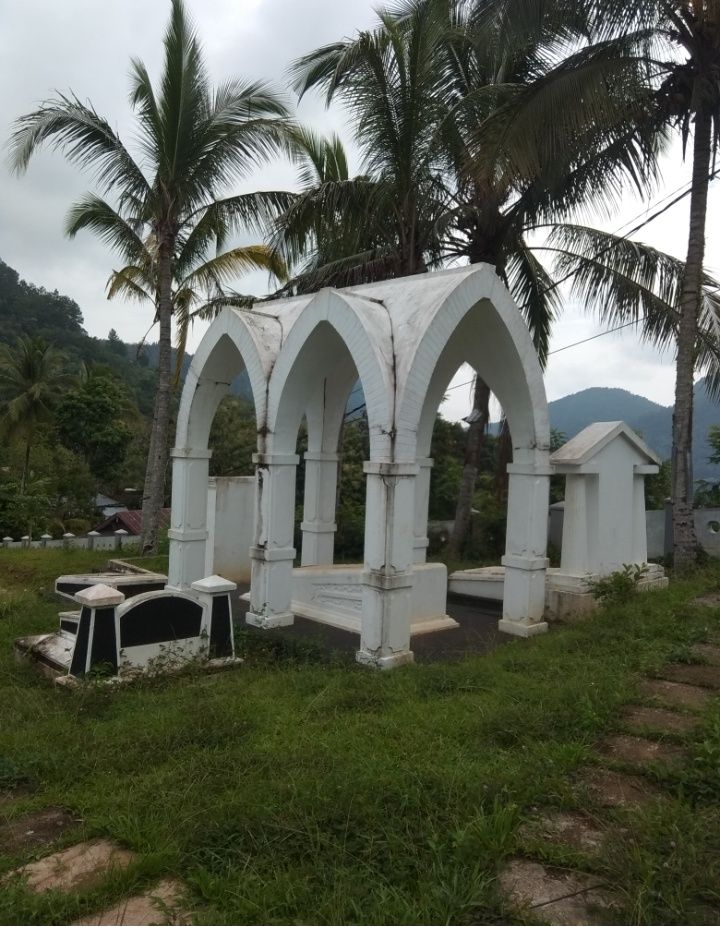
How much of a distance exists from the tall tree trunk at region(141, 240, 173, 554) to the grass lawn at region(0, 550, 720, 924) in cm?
695

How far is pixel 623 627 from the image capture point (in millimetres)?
6801

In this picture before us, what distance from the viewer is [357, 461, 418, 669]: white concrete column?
648 cm

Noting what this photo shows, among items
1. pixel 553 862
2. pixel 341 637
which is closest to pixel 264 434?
pixel 341 637

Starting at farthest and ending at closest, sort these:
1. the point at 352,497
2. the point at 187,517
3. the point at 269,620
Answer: the point at 352,497, the point at 187,517, the point at 269,620

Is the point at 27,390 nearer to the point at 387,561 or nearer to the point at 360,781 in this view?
the point at 387,561

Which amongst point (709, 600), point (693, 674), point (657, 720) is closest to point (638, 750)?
point (657, 720)

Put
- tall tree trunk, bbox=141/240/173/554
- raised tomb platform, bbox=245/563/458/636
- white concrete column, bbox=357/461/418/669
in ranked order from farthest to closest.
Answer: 1. tall tree trunk, bbox=141/240/173/554
2. raised tomb platform, bbox=245/563/458/636
3. white concrete column, bbox=357/461/418/669

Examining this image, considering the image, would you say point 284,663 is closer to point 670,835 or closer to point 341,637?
point 341,637

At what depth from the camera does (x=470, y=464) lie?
13.6 m

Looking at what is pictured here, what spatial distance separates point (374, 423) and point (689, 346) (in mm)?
5626

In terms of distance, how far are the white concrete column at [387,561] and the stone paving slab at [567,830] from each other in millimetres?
3177

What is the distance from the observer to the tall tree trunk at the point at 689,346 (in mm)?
9773

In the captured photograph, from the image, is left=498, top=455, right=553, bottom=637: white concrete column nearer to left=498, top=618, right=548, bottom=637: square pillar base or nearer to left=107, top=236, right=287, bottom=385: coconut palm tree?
left=498, top=618, right=548, bottom=637: square pillar base

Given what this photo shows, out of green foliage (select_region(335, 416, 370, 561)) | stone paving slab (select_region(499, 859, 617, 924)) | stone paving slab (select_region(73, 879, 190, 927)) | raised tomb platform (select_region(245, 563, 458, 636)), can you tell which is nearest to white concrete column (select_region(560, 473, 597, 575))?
raised tomb platform (select_region(245, 563, 458, 636))
